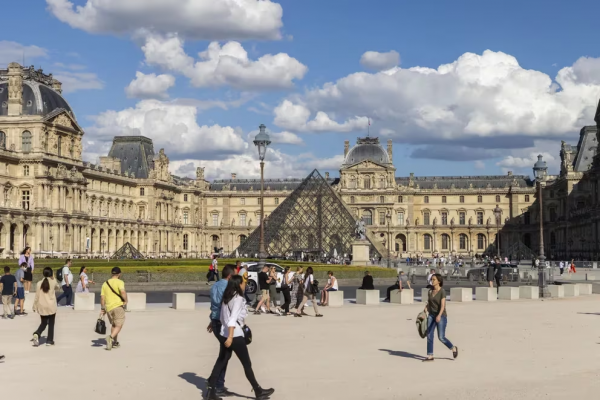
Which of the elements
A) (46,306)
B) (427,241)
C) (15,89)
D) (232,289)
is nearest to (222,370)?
(232,289)

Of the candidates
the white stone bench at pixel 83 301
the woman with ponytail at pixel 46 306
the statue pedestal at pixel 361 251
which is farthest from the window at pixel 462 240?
the woman with ponytail at pixel 46 306

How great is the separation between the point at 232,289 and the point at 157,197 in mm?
88401

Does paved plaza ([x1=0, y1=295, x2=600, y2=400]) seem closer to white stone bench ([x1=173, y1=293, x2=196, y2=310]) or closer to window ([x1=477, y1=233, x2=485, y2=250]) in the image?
white stone bench ([x1=173, y1=293, x2=196, y2=310])

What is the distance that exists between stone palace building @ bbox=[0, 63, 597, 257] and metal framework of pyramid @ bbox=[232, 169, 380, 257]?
4.81 m

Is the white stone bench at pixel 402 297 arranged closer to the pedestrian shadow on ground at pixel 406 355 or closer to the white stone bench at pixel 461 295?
the white stone bench at pixel 461 295

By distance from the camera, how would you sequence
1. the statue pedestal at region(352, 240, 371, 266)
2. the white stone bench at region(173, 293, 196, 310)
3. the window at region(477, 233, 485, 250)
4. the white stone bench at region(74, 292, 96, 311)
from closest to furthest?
the white stone bench at region(74, 292, 96, 311) → the white stone bench at region(173, 293, 196, 310) → the statue pedestal at region(352, 240, 371, 266) → the window at region(477, 233, 485, 250)

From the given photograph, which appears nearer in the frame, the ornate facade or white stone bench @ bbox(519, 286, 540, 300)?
white stone bench @ bbox(519, 286, 540, 300)

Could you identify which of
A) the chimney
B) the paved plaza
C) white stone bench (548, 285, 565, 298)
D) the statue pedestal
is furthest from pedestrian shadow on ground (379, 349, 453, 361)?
the chimney

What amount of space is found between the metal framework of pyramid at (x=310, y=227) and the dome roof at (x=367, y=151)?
4213 cm

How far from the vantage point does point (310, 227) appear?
217ft

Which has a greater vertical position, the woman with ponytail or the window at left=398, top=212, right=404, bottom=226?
the window at left=398, top=212, right=404, bottom=226

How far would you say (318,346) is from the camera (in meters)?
14.9

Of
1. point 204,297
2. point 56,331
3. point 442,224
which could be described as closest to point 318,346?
point 56,331

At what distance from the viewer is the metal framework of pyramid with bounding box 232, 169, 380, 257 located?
6425 cm
